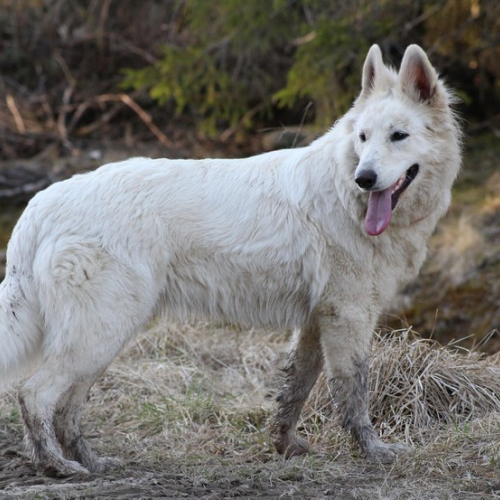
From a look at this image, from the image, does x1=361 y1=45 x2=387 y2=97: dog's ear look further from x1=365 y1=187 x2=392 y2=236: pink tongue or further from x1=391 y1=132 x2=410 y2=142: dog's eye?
x1=365 y1=187 x2=392 y2=236: pink tongue

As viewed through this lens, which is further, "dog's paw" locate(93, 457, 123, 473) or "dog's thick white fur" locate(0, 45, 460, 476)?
"dog's paw" locate(93, 457, 123, 473)

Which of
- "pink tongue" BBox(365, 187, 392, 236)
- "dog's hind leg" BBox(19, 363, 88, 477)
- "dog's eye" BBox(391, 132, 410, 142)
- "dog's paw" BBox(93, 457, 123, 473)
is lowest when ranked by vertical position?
"dog's paw" BBox(93, 457, 123, 473)

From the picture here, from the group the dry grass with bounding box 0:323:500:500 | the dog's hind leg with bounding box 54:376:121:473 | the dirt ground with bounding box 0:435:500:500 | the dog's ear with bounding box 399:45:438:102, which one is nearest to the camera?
the dirt ground with bounding box 0:435:500:500

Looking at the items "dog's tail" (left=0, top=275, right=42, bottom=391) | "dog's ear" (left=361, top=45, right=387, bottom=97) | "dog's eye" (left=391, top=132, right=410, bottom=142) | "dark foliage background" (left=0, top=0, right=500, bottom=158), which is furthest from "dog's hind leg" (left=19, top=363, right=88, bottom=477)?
"dark foliage background" (left=0, top=0, right=500, bottom=158)

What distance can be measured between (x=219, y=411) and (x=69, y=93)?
813 cm

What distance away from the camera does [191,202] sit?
467 centimetres

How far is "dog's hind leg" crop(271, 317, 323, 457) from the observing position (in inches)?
198

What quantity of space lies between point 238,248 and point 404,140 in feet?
3.63

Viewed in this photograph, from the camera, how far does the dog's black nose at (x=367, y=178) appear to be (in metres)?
4.34

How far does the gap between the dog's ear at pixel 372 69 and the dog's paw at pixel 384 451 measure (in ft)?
6.72

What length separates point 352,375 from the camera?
4.70 m

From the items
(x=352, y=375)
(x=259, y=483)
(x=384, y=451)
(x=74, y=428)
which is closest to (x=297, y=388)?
(x=352, y=375)

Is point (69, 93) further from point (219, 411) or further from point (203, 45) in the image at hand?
point (219, 411)

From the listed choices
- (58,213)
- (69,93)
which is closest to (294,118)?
(69,93)
